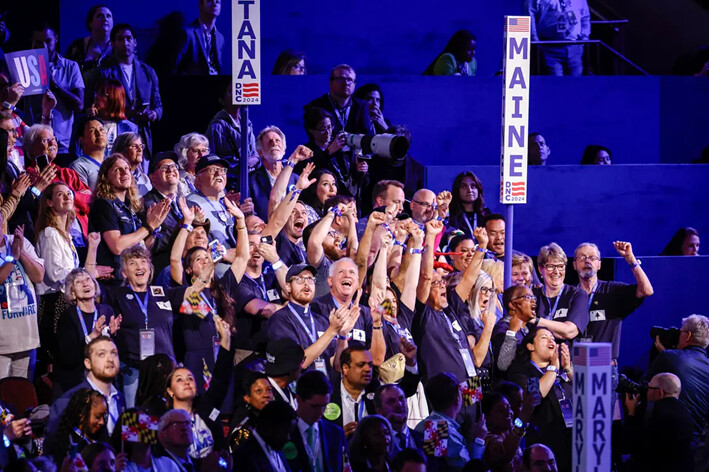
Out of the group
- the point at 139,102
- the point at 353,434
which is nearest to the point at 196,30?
the point at 139,102

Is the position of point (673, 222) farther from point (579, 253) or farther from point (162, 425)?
point (162, 425)

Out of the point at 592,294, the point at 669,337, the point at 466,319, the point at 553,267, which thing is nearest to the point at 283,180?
the point at 466,319

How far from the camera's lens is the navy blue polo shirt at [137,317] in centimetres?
702

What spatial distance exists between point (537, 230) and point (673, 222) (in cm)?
121

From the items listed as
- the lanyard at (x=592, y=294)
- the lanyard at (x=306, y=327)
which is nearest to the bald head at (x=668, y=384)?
the lanyard at (x=592, y=294)

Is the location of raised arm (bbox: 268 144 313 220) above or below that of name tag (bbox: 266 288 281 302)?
above

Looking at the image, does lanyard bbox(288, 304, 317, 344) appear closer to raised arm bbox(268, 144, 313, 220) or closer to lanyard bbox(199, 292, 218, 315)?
lanyard bbox(199, 292, 218, 315)

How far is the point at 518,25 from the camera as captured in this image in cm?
743

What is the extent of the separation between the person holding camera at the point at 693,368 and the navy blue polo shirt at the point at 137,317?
3.25 m

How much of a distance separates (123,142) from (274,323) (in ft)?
5.55

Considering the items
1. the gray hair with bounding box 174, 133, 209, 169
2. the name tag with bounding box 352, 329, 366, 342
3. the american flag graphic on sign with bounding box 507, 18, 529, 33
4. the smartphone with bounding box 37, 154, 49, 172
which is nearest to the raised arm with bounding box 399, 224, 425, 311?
the name tag with bounding box 352, 329, 366, 342

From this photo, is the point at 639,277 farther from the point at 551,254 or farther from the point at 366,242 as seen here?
the point at 366,242

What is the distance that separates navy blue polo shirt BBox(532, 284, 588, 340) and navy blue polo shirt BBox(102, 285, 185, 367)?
2473 millimetres

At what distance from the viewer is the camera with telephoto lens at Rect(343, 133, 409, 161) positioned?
8.88 meters
